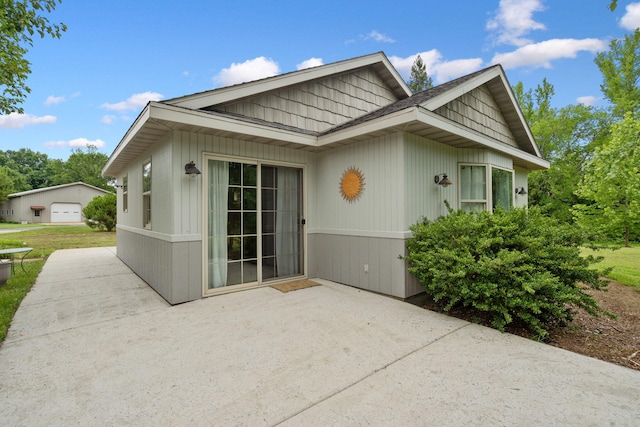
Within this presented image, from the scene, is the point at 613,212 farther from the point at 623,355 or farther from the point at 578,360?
the point at 578,360

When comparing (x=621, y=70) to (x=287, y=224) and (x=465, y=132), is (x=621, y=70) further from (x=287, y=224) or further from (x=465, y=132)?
(x=287, y=224)

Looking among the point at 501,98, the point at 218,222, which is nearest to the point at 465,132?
the point at 501,98

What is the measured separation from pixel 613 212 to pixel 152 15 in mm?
14391

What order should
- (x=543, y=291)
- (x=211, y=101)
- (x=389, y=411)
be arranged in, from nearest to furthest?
(x=389, y=411), (x=543, y=291), (x=211, y=101)

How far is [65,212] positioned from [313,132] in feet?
117

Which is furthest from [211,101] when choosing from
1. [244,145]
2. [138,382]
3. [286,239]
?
[138,382]

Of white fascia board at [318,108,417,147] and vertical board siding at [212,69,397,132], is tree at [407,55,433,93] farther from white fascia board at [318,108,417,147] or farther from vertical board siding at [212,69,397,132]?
white fascia board at [318,108,417,147]

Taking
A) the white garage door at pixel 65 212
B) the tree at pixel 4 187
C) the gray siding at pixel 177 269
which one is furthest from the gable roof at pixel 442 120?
the tree at pixel 4 187

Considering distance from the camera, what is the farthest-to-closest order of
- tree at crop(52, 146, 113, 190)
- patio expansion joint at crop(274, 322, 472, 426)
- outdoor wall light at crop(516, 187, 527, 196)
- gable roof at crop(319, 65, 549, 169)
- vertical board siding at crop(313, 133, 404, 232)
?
tree at crop(52, 146, 113, 190)
outdoor wall light at crop(516, 187, 527, 196)
vertical board siding at crop(313, 133, 404, 232)
gable roof at crop(319, 65, 549, 169)
patio expansion joint at crop(274, 322, 472, 426)

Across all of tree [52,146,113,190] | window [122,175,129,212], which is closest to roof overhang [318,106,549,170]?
window [122,175,129,212]

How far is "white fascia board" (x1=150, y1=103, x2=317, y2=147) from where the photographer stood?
Answer: 3.69 meters

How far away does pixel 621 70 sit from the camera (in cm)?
1563

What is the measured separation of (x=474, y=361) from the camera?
260cm

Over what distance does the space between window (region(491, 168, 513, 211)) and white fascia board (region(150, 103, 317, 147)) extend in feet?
12.3
